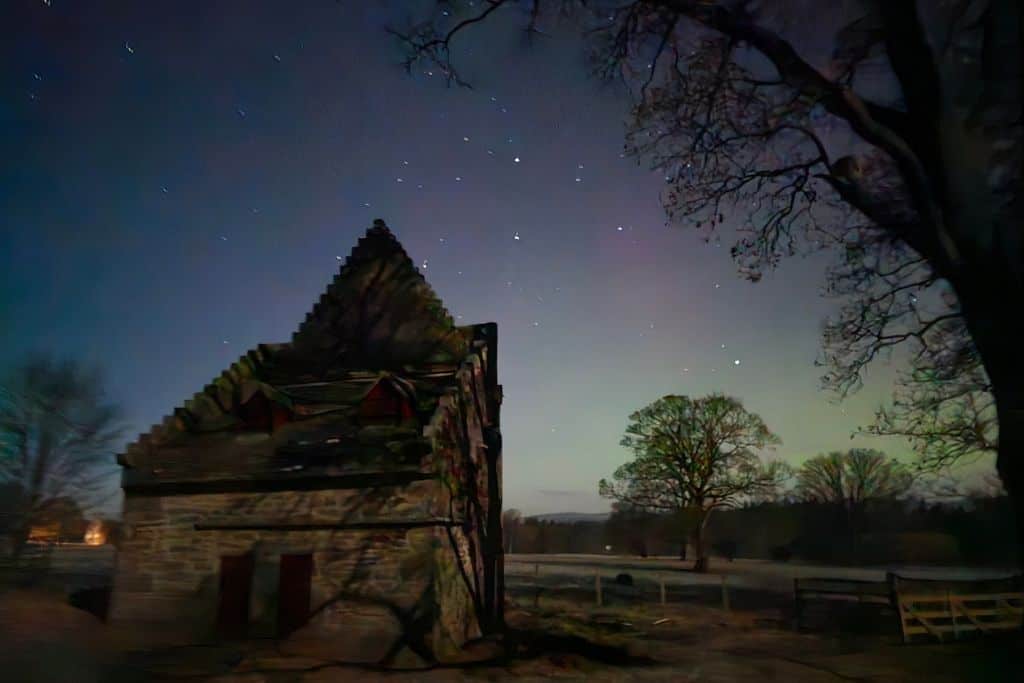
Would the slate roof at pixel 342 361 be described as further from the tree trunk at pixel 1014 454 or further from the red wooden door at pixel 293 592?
the tree trunk at pixel 1014 454

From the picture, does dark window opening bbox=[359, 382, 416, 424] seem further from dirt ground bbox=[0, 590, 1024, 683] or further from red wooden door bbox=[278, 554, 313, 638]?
dirt ground bbox=[0, 590, 1024, 683]

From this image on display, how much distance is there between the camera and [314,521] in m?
14.4

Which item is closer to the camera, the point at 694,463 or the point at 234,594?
the point at 234,594

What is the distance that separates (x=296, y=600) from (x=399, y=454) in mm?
3992

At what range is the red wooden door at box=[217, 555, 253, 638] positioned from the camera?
14.1m

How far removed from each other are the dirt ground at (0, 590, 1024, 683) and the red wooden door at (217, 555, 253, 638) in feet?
2.41

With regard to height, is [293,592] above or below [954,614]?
above

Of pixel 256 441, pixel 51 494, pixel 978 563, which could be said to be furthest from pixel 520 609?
pixel 978 563

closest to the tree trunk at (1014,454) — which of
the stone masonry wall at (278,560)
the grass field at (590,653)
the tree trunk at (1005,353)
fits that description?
the tree trunk at (1005,353)

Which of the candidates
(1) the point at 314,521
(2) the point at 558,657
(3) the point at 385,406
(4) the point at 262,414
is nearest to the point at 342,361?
(4) the point at 262,414

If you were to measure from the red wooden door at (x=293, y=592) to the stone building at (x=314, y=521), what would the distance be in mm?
33

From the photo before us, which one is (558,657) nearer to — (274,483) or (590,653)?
(590,653)

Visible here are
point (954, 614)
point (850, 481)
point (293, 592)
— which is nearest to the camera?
point (293, 592)

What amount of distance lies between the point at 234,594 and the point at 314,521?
2489mm
